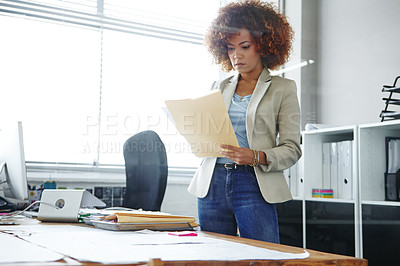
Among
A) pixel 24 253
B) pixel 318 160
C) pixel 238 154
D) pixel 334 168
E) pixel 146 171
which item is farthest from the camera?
pixel 318 160

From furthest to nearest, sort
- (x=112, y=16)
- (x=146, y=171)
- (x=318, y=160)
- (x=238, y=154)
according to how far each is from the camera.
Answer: (x=112, y=16) → (x=318, y=160) → (x=146, y=171) → (x=238, y=154)

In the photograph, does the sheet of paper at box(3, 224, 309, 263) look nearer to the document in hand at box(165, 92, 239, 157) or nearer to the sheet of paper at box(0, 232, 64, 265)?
the sheet of paper at box(0, 232, 64, 265)

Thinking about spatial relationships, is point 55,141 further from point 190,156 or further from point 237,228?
point 237,228

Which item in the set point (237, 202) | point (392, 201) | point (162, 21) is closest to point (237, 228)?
point (237, 202)

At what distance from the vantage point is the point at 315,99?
319cm

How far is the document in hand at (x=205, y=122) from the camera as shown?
124 centimetres

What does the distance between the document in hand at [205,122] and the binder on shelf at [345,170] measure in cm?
135

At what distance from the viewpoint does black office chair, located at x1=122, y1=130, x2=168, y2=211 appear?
75.7 inches

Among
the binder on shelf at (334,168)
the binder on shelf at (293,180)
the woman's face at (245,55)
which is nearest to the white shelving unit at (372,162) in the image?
the binder on shelf at (334,168)

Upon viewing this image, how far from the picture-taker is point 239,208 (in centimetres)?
132

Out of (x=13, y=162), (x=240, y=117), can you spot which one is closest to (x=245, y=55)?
(x=240, y=117)

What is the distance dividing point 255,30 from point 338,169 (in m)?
1.29

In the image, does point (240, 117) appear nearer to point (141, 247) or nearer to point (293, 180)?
point (141, 247)

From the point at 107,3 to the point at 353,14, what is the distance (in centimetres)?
174
